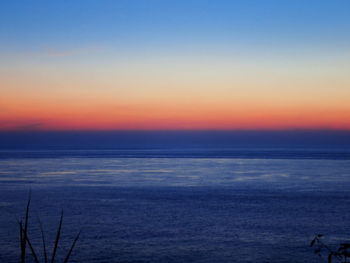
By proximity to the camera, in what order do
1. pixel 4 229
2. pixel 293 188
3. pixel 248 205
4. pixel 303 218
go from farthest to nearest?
pixel 293 188 → pixel 248 205 → pixel 303 218 → pixel 4 229

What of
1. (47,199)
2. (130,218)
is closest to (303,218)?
(130,218)

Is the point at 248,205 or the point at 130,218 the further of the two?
the point at 248,205

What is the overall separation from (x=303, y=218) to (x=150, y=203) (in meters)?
7.36

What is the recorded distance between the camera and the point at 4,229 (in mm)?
15508

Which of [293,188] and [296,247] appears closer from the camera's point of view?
[296,247]

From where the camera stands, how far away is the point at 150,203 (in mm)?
21750

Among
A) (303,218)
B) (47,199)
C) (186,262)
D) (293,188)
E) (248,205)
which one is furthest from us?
(293,188)

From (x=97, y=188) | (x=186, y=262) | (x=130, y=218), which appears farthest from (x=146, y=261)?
(x=97, y=188)

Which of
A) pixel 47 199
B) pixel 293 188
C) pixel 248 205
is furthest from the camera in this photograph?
pixel 293 188

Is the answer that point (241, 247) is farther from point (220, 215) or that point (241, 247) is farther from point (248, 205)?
point (248, 205)

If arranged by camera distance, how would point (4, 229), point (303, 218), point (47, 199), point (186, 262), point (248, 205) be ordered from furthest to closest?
1. point (47, 199)
2. point (248, 205)
3. point (303, 218)
4. point (4, 229)
5. point (186, 262)

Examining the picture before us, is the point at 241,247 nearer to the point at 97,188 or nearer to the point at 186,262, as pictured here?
the point at 186,262

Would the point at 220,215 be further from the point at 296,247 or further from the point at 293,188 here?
the point at 293,188

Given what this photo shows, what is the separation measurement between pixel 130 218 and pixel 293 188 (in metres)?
13.3
